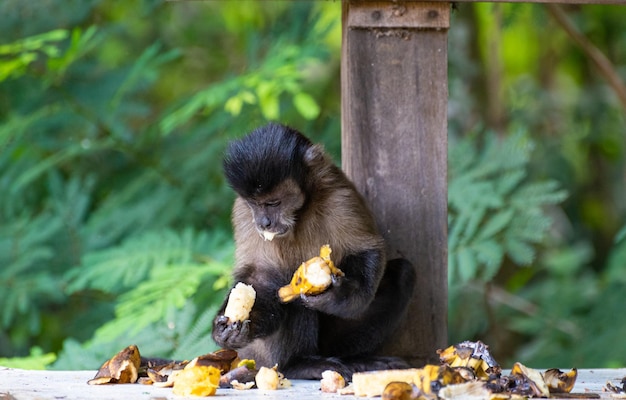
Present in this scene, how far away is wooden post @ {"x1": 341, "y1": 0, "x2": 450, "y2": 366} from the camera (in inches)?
177

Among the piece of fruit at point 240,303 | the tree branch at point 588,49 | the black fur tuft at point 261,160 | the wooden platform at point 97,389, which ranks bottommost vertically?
the wooden platform at point 97,389

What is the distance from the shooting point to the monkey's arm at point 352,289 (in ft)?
13.0

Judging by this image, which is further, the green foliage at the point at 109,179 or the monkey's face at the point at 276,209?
the green foliage at the point at 109,179

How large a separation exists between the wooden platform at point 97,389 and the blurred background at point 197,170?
3.89 feet

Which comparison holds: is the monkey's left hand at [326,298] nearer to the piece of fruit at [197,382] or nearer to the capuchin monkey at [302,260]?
the capuchin monkey at [302,260]

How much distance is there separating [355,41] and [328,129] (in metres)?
2.40

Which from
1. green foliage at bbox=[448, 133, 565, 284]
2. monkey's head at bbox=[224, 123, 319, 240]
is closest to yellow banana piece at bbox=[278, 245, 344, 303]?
monkey's head at bbox=[224, 123, 319, 240]

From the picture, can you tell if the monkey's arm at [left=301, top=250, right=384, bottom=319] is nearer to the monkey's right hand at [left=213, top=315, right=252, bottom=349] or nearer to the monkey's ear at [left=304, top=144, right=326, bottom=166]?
the monkey's right hand at [left=213, top=315, right=252, bottom=349]

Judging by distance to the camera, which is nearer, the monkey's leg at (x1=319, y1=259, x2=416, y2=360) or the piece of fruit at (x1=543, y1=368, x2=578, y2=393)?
the piece of fruit at (x1=543, y1=368, x2=578, y2=393)

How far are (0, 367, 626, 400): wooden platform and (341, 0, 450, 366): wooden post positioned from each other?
36.2 inches

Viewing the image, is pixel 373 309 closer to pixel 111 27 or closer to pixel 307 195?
pixel 307 195

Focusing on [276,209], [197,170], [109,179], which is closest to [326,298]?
[276,209]

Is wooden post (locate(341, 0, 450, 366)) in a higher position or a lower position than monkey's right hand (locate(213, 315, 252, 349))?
higher

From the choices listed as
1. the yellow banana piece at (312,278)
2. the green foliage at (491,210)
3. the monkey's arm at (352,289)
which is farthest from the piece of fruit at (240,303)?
the green foliage at (491,210)
